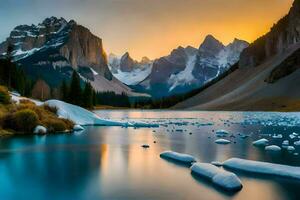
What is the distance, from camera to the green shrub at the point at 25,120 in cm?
5141

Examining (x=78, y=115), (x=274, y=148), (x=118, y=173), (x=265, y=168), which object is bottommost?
(x=118, y=173)

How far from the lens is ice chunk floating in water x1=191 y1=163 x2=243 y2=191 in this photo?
20.4 meters

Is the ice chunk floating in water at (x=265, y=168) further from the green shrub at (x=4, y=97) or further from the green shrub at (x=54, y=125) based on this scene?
the green shrub at (x=4, y=97)

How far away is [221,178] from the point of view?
2100cm

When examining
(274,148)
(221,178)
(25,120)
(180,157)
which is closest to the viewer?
(221,178)

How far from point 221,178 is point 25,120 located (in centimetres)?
3652

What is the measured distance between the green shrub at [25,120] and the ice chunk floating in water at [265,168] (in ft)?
105

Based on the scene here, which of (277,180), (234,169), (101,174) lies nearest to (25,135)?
(101,174)

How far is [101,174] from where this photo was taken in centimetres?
2461

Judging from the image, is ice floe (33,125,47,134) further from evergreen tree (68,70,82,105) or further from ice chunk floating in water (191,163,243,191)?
evergreen tree (68,70,82,105)

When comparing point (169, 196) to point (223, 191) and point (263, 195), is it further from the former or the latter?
point (263, 195)

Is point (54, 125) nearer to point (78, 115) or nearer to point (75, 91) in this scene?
point (78, 115)

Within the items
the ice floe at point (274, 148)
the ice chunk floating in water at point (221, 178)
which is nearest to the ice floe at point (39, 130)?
the ice floe at point (274, 148)

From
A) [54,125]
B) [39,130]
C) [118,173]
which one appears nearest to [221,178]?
[118,173]
